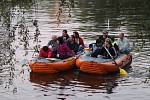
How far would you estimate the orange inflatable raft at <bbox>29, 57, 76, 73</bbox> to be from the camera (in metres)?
15.8

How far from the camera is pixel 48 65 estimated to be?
1577 cm

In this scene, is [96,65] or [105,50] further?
[105,50]

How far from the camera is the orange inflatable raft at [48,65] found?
15.8 metres

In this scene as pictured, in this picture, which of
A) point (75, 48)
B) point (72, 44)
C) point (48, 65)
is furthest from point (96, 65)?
point (72, 44)

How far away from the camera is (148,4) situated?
6215 mm

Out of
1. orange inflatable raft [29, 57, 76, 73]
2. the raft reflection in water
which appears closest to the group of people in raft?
orange inflatable raft [29, 57, 76, 73]

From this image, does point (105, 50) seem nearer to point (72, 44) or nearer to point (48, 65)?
point (72, 44)

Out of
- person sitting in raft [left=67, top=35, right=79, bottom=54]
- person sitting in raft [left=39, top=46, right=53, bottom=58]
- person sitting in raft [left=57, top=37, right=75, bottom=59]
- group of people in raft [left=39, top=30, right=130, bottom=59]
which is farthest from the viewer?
person sitting in raft [left=67, top=35, right=79, bottom=54]

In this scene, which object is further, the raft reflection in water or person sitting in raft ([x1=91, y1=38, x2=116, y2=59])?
person sitting in raft ([x1=91, y1=38, x2=116, y2=59])

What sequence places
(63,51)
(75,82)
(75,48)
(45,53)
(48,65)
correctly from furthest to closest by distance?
(75,48), (63,51), (45,53), (48,65), (75,82)

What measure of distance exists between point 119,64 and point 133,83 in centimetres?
215

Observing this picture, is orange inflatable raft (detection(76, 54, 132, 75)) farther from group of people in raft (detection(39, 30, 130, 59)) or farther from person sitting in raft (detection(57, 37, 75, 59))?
person sitting in raft (detection(57, 37, 75, 59))

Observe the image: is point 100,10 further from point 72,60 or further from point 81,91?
point 81,91

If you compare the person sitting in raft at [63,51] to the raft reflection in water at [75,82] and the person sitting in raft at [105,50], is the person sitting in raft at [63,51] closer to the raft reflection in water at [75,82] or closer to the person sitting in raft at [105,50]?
the raft reflection in water at [75,82]
